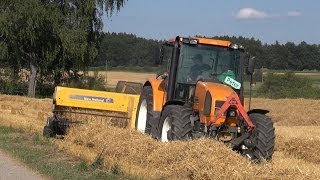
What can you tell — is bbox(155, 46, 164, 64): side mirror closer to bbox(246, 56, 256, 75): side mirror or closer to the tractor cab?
the tractor cab

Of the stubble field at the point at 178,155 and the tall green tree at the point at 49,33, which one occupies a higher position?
the tall green tree at the point at 49,33

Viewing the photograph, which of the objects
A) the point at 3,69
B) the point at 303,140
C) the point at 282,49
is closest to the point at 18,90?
the point at 3,69

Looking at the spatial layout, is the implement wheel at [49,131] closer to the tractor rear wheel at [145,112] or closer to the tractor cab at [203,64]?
the tractor rear wheel at [145,112]

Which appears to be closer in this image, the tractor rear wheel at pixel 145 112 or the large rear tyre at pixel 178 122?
the large rear tyre at pixel 178 122

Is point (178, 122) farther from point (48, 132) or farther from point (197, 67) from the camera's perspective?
point (48, 132)

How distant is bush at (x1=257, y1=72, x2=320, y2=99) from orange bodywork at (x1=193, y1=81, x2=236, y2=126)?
3913cm

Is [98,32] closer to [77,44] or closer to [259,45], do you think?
[77,44]

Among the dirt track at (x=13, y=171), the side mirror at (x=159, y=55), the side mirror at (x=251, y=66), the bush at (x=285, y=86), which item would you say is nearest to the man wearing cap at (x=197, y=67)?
the side mirror at (x=159, y=55)

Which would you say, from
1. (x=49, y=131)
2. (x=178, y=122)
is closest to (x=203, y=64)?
(x=178, y=122)

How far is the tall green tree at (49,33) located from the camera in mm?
36781

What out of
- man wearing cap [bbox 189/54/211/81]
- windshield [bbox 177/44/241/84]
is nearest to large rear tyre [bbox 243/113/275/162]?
windshield [bbox 177/44/241/84]

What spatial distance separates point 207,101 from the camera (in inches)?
436

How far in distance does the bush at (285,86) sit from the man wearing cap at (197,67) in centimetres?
3861

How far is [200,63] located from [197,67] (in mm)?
116
